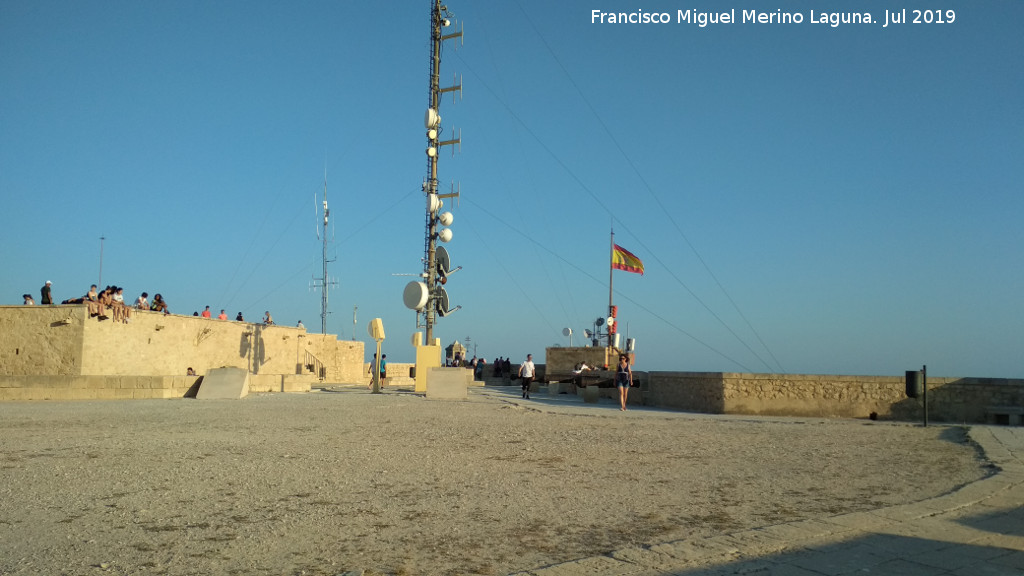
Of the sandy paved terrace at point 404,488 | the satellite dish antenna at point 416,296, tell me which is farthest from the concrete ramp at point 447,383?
the sandy paved terrace at point 404,488

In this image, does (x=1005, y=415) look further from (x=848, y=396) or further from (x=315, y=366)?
(x=315, y=366)

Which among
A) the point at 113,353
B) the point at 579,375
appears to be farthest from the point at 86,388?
the point at 579,375

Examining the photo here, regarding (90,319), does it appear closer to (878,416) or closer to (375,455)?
(375,455)

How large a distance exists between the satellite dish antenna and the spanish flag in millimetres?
11588

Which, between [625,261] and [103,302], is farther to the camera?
[625,261]

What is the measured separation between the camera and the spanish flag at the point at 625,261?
1347 inches

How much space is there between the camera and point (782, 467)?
828cm

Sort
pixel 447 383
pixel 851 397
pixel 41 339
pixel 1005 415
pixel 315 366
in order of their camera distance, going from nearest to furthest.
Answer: pixel 1005 415, pixel 851 397, pixel 447 383, pixel 41 339, pixel 315 366

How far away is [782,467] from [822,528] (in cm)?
329

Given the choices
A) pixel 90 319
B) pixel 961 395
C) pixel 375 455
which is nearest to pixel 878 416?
pixel 961 395

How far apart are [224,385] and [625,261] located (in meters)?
20.4

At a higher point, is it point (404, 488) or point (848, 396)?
point (848, 396)

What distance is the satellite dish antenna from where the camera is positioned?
2538 cm

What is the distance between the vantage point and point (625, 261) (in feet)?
113
